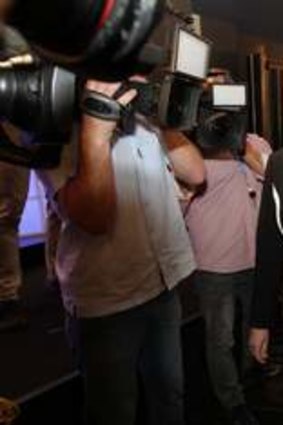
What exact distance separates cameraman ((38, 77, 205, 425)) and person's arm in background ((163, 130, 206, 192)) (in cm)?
13

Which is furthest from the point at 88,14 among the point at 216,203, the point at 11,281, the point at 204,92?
the point at 11,281

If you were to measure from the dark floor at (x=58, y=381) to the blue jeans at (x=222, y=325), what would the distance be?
9.5 inches

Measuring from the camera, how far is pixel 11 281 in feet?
10.7

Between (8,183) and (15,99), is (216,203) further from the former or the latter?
(15,99)

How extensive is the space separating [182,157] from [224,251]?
23.4 inches

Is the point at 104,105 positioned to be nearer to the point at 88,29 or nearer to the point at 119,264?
the point at 119,264

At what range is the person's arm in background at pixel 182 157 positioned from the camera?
1.80 m

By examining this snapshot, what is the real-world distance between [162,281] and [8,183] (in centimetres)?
158

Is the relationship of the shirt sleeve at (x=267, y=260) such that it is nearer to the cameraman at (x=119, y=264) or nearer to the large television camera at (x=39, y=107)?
the cameraman at (x=119, y=264)

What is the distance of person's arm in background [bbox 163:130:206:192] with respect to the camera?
1800 mm

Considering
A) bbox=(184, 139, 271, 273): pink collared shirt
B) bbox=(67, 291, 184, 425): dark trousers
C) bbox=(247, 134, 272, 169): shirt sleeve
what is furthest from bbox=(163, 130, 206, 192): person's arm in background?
bbox=(247, 134, 272, 169): shirt sleeve

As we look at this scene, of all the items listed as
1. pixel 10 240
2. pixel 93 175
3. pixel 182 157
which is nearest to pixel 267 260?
pixel 182 157

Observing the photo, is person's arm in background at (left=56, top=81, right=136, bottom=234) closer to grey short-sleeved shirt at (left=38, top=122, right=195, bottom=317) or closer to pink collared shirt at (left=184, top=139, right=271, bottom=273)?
grey short-sleeved shirt at (left=38, top=122, right=195, bottom=317)

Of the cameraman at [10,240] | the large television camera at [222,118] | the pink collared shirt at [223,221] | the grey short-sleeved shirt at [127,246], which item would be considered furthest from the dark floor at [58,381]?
the large television camera at [222,118]
